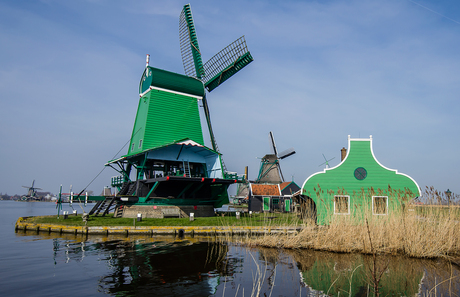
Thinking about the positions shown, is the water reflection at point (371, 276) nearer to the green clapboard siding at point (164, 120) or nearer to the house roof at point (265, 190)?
the green clapboard siding at point (164, 120)

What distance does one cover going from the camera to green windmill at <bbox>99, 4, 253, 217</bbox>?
24.0 metres

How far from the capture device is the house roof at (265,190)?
3603 centimetres

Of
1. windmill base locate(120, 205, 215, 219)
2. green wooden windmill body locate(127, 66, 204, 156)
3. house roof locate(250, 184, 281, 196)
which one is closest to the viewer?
windmill base locate(120, 205, 215, 219)

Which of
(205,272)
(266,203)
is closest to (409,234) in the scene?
(205,272)

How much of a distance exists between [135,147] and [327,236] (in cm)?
1894

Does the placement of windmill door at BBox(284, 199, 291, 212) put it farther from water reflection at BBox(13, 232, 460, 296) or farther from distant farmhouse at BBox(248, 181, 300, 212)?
water reflection at BBox(13, 232, 460, 296)

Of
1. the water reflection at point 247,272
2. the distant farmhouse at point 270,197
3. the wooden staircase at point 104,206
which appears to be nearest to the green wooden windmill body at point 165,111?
the wooden staircase at point 104,206

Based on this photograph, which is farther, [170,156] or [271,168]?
[271,168]

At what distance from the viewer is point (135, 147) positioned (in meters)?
26.5

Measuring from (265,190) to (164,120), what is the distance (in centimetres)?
1592

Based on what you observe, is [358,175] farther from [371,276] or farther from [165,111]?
[165,111]

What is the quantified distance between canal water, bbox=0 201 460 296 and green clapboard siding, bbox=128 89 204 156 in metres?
13.0

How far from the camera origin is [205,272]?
9.44 meters

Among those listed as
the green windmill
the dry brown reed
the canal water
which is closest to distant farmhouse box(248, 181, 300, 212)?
the green windmill
